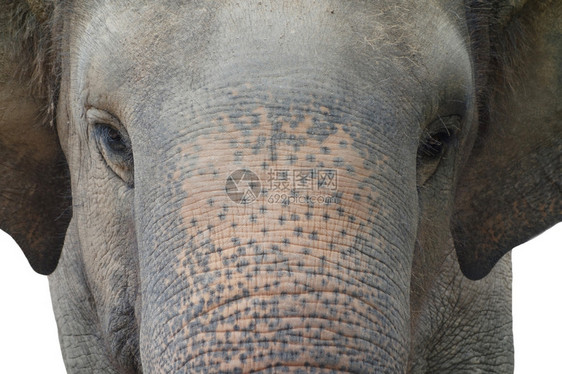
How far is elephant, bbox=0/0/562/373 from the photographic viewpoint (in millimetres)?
2707

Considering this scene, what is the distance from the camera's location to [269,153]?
2.76 metres

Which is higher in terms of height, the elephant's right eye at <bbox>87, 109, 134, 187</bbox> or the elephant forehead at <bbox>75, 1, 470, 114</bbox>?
the elephant forehead at <bbox>75, 1, 470, 114</bbox>

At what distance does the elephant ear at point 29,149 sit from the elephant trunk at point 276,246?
2.92 ft

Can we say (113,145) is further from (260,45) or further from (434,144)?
(434,144)

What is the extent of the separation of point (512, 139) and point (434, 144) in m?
0.62

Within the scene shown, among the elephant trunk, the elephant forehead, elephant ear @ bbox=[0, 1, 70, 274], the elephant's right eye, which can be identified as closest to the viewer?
the elephant trunk

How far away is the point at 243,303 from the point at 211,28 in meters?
0.71

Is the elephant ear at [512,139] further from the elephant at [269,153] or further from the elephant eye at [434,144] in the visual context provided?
the elephant eye at [434,144]

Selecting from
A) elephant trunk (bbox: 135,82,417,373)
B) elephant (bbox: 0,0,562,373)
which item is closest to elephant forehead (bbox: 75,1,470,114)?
elephant (bbox: 0,0,562,373)

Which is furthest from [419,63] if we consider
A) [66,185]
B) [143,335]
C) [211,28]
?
[66,185]

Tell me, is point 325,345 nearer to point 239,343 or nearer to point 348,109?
point 239,343

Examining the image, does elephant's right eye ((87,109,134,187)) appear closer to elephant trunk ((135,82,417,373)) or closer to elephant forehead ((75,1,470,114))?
elephant forehead ((75,1,470,114))

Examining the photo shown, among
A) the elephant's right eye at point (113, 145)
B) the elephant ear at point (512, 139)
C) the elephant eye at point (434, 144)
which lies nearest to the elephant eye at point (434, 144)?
the elephant eye at point (434, 144)

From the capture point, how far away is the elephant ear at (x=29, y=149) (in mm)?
3637
